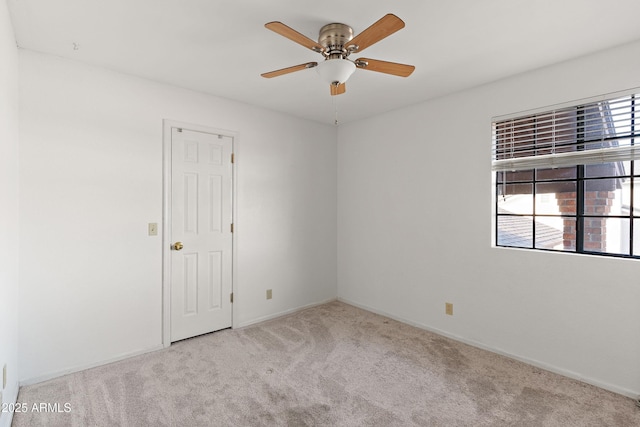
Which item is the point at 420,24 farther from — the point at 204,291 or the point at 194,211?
the point at 204,291

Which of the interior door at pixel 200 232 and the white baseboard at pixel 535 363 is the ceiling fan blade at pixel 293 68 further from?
the white baseboard at pixel 535 363

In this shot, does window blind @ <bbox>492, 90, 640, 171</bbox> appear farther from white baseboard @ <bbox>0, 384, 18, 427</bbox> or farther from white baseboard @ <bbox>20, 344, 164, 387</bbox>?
white baseboard @ <bbox>0, 384, 18, 427</bbox>

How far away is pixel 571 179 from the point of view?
256cm

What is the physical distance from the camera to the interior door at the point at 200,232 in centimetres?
303

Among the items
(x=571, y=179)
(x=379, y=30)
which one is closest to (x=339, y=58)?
(x=379, y=30)

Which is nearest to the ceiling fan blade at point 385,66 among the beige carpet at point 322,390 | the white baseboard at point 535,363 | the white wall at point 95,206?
the white wall at point 95,206

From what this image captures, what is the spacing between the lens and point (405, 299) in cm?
360

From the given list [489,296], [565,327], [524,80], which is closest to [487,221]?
[489,296]

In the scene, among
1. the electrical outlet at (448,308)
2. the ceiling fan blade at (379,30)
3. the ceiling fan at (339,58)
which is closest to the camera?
the ceiling fan blade at (379,30)

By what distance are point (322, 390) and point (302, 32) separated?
8.07 ft

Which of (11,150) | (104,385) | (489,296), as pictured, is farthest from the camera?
(489,296)

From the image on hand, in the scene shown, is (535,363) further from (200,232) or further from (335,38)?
(200,232)

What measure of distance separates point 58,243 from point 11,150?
753mm

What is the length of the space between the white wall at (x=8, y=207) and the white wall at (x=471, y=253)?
3.21 meters
